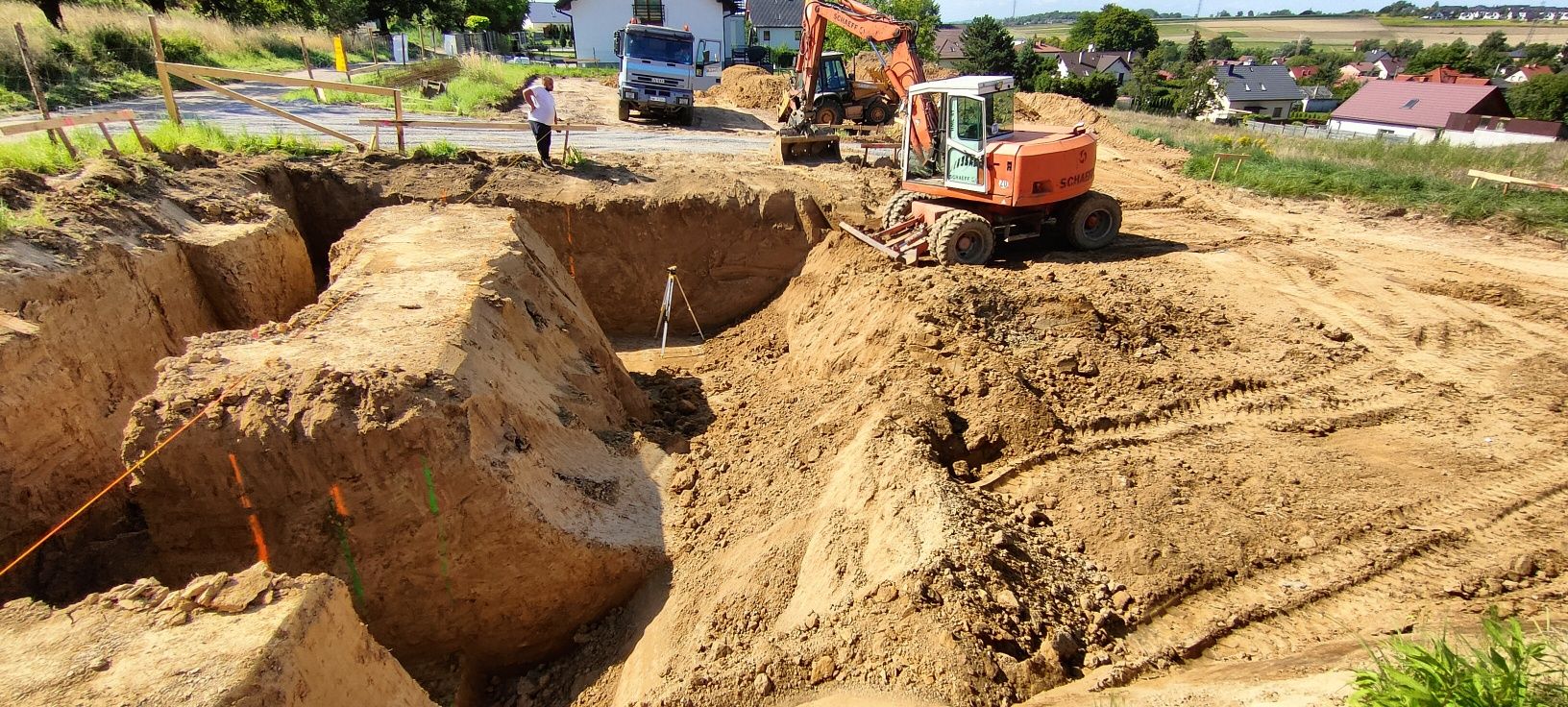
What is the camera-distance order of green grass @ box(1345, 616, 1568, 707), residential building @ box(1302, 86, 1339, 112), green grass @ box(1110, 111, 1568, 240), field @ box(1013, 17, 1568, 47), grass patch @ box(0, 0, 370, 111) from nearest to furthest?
green grass @ box(1345, 616, 1568, 707), green grass @ box(1110, 111, 1568, 240), grass patch @ box(0, 0, 370, 111), residential building @ box(1302, 86, 1339, 112), field @ box(1013, 17, 1568, 47)

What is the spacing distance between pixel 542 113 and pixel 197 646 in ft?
31.7

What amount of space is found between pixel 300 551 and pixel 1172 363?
7739mm

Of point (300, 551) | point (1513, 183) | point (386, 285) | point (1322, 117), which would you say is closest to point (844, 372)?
point (386, 285)

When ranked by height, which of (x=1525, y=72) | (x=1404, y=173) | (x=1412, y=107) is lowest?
(x=1404, y=173)

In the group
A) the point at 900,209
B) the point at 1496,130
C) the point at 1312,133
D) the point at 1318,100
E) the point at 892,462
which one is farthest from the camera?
the point at 1318,100

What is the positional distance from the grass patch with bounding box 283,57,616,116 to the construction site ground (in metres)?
9.94

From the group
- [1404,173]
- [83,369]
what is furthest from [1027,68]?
[83,369]

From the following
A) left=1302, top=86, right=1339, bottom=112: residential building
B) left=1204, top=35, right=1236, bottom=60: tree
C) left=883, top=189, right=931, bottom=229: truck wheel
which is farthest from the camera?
left=1204, top=35, right=1236, bottom=60: tree

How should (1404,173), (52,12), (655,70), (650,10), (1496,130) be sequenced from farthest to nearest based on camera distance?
(1496,130) → (650,10) → (52,12) → (655,70) → (1404,173)

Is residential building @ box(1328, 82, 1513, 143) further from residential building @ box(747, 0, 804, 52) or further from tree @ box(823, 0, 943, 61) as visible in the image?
residential building @ box(747, 0, 804, 52)

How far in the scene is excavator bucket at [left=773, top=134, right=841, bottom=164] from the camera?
14.6 metres

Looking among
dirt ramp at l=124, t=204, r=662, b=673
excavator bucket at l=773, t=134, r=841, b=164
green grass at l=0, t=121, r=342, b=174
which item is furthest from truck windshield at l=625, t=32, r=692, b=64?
dirt ramp at l=124, t=204, r=662, b=673

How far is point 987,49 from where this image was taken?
143ft

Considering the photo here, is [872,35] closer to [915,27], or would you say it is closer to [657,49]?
[657,49]
